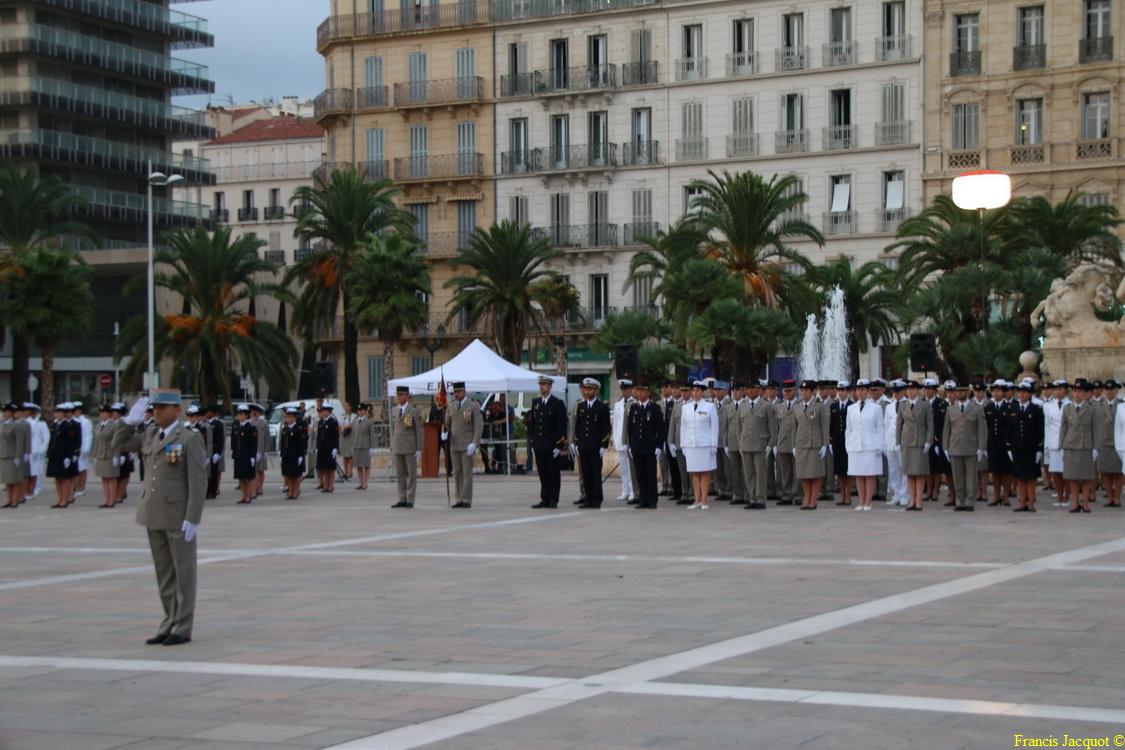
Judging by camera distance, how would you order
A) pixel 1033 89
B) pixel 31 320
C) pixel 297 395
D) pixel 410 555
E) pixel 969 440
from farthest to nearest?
pixel 297 395 → pixel 31 320 → pixel 1033 89 → pixel 969 440 → pixel 410 555

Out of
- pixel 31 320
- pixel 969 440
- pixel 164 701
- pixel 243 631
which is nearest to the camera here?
pixel 164 701

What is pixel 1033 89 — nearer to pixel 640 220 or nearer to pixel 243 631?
pixel 640 220

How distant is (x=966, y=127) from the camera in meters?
57.8

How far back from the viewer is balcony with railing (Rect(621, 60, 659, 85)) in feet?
208

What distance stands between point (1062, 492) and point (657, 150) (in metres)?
39.5

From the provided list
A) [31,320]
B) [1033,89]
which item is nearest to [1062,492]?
[1033,89]

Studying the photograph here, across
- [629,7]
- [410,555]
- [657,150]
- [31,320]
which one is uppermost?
[629,7]

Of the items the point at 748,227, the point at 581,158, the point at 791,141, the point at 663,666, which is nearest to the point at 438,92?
the point at 581,158

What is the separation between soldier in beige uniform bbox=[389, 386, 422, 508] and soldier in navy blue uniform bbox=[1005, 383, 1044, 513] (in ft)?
30.9

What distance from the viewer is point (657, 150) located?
2500 inches

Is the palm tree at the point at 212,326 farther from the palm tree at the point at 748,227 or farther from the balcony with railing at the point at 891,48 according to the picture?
the balcony with railing at the point at 891,48

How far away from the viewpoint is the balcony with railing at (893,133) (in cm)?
5888

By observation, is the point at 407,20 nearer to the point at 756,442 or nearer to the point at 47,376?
the point at 47,376

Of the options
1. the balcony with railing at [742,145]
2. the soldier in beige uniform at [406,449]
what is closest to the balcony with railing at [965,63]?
the balcony with railing at [742,145]
